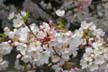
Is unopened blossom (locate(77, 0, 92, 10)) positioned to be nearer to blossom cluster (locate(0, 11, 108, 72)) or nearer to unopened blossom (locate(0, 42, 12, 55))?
blossom cluster (locate(0, 11, 108, 72))

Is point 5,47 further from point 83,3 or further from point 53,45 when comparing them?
point 83,3

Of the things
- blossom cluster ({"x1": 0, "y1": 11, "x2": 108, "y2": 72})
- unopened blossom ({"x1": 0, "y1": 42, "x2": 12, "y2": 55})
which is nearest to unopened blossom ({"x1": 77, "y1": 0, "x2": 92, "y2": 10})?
blossom cluster ({"x1": 0, "y1": 11, "x2": 108, "y2": 72})

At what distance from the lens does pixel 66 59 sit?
1381mm

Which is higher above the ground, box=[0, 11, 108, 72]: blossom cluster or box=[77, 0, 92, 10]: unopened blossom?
box=[77, 0, 92, 10]: unopened blossom

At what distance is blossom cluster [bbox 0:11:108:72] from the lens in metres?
1.33

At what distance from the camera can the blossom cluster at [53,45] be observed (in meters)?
1.33

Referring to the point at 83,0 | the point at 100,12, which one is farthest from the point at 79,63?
the point at 100,12

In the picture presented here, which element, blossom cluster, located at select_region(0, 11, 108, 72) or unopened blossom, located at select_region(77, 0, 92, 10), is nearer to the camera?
blossom cluster, located at select_region(0, 11, 108, 72)

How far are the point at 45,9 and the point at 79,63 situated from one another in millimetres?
878

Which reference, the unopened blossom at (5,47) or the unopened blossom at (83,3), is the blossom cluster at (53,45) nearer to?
the unopened blossom at (5,47)

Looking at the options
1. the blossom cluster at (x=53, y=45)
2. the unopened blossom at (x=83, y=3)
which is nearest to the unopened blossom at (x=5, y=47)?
the blossom cluster at (x=53, y=45)

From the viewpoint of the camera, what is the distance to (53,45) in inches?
52.3

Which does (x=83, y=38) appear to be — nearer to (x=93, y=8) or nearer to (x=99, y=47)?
(x=99, y=47)

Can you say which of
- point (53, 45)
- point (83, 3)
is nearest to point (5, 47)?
point (53, 45)
